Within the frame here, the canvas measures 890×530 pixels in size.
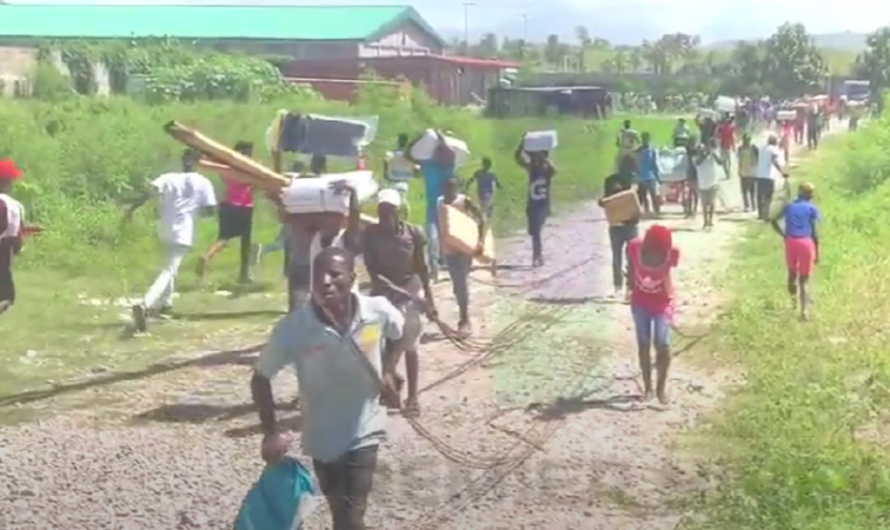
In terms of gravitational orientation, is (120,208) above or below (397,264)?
below

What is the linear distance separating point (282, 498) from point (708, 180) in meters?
12.8

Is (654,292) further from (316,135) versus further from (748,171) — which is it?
(748,171)

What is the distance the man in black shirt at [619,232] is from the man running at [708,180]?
443 cm

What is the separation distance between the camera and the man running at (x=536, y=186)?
44.6 feet

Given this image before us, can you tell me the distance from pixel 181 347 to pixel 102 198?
562cm

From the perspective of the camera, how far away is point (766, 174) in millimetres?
16969

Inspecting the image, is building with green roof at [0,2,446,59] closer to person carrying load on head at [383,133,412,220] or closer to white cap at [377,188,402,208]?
white cap at [377,188,402,208]

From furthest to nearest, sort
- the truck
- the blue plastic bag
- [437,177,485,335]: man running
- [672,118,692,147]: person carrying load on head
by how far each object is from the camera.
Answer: [672,118,692,147]: person carrying load on head
the truck
[437,177,485,335]: man running
the blue plastic bag

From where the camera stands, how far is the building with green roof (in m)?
10.4

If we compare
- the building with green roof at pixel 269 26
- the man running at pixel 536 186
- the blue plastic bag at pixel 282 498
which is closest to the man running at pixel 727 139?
the man running at pixel 536 186

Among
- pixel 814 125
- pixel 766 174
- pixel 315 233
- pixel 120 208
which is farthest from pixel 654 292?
pixel 766 174

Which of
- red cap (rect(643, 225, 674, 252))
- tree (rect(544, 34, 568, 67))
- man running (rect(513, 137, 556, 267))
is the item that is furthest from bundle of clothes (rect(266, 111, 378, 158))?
man running (rect(513, 137, 556, 267))

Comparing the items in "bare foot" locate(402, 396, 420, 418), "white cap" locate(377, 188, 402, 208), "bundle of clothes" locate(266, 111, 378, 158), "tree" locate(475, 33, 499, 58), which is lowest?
"bare foot" locate(402, 396, 420, 418)

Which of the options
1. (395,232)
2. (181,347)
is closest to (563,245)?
(181,347)
